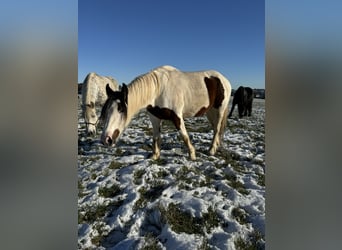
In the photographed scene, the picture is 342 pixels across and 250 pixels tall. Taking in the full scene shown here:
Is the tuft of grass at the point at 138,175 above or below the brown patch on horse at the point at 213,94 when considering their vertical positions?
below

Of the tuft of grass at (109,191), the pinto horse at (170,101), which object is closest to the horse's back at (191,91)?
the pinto horse at (170,101)

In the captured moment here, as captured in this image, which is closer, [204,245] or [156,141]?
[204,245]

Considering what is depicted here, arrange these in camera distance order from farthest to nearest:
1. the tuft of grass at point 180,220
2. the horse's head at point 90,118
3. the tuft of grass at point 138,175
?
the horse's head at point 90,118, the tuft of grass at point 138,175, the tuft of grass at point 180,220

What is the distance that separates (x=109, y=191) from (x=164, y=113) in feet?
2.31

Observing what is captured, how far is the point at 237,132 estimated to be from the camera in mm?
2574

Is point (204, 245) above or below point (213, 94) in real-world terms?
below

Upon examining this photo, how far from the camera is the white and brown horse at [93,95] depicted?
165cm

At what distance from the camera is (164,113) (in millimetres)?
2100

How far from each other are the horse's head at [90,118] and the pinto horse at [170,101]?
500 millimetres

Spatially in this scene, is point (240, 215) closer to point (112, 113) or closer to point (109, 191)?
point (109, 191)

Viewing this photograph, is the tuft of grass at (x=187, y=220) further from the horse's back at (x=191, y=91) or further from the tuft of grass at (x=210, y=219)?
the horse's back at (x=191, y=91)

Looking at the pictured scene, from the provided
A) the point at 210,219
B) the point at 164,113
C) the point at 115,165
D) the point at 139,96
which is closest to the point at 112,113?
the point at 139,96
